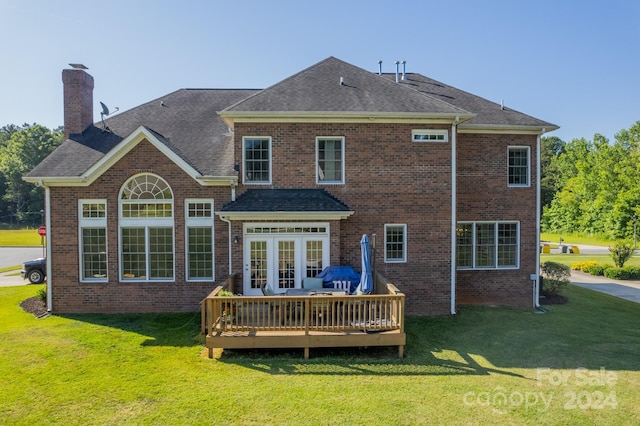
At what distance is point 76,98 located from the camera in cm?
1385

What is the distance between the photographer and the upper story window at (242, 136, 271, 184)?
11930 millimetres

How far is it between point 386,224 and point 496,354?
4.94 meters

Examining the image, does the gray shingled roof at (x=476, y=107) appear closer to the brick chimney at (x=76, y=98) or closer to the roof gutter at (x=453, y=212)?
the roof gutter at (x=453, y=212)

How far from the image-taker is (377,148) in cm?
1199

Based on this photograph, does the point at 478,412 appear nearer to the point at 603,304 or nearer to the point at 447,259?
the point at 447,259

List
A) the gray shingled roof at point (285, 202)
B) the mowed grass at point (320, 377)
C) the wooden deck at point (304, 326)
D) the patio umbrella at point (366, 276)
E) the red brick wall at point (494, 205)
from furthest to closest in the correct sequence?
1. the red brick wall at point (494, 205)
2. the gray shingled roof at point (285, 202)
3. the patio umbrella at point (366, 276)
4. the wooden deck at point (304, 326)
5. the mowed grass at point (320, 377)

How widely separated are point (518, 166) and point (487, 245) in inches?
125

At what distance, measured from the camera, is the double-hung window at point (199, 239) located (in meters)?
11.9

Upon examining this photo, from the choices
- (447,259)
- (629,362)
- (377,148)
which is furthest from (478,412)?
(377,148)

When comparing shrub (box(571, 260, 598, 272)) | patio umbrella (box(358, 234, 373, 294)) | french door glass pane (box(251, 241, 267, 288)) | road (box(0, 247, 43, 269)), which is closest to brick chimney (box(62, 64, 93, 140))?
french door glass pane (box(251, 241, 267, 288))

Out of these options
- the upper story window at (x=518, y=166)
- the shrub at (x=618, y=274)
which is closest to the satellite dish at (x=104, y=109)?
the upper story window at (x=518, y=166)

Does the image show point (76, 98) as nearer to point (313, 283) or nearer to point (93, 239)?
point (93, 239)

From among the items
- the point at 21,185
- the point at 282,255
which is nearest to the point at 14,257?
the point at 282,255

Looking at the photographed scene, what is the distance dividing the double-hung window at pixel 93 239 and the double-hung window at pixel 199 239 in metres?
2.71
